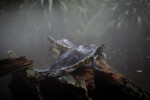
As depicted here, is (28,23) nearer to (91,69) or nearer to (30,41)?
(30,41)

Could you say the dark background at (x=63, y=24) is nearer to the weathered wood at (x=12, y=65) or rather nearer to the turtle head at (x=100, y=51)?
the turtle head at (x=100, y=51)

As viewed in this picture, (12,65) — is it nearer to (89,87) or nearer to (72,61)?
(72,61)

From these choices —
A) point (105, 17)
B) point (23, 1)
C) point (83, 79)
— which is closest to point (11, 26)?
point (23, 1)

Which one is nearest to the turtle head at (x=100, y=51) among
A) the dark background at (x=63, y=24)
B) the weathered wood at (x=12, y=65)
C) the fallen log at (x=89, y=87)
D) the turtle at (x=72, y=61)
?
the turtle at (x=72, y=61)

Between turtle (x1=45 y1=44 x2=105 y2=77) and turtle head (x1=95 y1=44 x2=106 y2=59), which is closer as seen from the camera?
turtle (x1=45 y1=44 x2=105 y2=77)

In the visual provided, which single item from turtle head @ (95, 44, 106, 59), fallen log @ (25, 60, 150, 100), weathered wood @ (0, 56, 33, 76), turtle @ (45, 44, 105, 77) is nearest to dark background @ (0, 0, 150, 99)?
turtle head @ (95, 44, 106, 59)

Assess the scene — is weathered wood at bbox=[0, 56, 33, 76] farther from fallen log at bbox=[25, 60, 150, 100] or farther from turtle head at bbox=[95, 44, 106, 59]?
turtle head at bbox=[95, 44, 106, 59]
